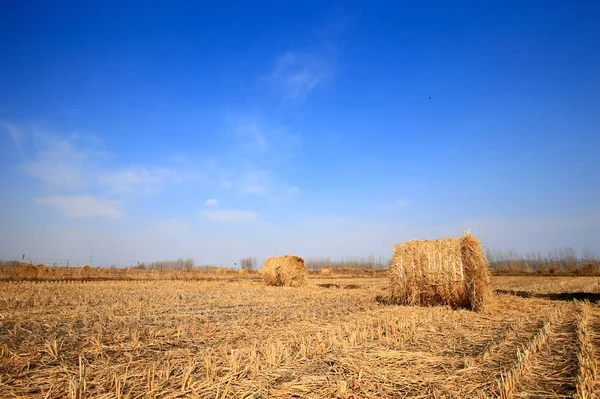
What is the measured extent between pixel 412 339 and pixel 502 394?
2.44 meters

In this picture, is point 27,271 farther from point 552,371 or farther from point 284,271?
point 552,371

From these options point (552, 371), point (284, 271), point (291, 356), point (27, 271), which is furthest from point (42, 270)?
point (552, 371)

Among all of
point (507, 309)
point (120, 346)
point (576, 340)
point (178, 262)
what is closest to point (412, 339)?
point (576, 340)

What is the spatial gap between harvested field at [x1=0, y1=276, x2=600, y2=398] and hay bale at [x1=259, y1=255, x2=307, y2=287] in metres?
12.9

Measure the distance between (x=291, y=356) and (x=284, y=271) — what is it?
1649 centimetres

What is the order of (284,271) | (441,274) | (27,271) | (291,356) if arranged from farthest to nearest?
(27,271)
(284,271)
(441,274)
(291,356)

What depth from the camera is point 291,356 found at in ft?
15.1

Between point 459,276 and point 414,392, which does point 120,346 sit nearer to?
point 414,392

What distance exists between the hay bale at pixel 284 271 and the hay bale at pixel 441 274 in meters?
10.3

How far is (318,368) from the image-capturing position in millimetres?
4109

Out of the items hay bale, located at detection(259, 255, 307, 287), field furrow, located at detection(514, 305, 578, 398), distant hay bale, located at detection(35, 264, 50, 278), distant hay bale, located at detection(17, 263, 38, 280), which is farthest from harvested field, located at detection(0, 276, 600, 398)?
distant hay bale, located at detection(35, 264, 50, 278)

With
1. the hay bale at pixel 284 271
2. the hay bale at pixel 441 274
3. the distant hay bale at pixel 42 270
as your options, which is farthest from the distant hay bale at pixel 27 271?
the hay bale at pixel 441 274

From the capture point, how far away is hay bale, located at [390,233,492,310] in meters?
10.1

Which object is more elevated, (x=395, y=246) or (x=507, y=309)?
(x=395, y=246)
